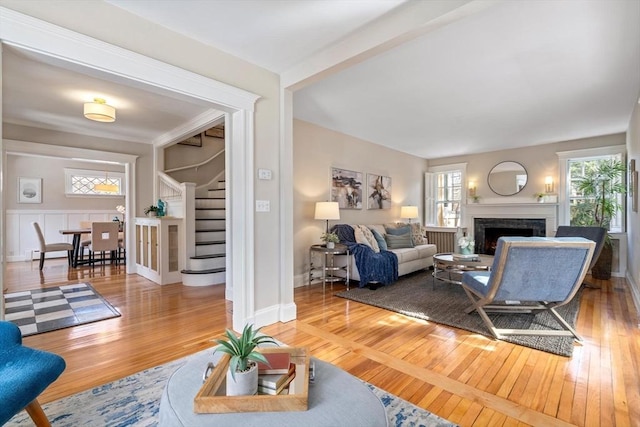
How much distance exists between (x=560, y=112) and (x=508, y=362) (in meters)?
3.68

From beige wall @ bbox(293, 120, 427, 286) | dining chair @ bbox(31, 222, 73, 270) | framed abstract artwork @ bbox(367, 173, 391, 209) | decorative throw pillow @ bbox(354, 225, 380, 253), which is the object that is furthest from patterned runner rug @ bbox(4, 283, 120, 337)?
framed abstract artwork @ bbox(367, 173, 391, 209)

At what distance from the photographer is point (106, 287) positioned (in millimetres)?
4340

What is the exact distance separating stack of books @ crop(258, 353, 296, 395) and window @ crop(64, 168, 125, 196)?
777 cm

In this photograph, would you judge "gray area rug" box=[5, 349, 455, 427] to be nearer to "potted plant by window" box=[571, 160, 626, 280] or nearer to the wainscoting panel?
"potted plant by window" box=[571, 160, 626, 280]

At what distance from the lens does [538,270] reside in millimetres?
2477

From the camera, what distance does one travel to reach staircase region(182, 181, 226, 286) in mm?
4504

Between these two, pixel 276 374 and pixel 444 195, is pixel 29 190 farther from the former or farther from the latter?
pixel 444 195

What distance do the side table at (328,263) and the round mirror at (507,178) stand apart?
13.2ft

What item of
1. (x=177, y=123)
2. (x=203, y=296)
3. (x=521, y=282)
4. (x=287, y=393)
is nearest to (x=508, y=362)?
(x=521, y=282)

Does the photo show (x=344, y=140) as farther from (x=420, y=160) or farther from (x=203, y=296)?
(x=203, y=296)

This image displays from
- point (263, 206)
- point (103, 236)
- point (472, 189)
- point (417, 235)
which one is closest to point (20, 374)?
point (263, 206)

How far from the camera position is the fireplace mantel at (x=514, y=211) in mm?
5617

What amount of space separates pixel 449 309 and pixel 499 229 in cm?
379

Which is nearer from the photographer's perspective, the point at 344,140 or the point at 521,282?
the point at 521,282
